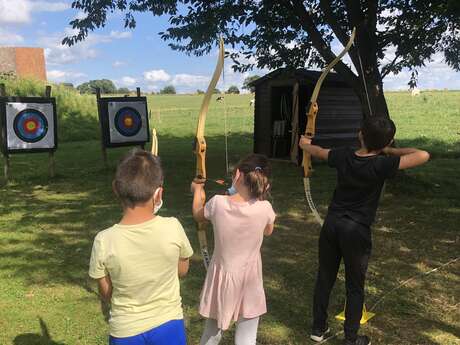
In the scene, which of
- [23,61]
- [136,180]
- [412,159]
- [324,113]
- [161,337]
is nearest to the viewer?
[136,180]

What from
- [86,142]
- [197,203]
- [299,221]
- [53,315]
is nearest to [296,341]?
[197,203]

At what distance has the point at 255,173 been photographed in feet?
7.39

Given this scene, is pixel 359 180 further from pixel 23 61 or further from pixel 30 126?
pixel 23 61

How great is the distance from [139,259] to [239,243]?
0.65m

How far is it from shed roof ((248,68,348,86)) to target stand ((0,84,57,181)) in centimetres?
450

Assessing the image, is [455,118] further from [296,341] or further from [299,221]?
[296,341]

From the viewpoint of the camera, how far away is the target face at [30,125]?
8867mm

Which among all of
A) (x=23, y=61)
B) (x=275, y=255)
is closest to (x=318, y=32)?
(x=275, y=255)

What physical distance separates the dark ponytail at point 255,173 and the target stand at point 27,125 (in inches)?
292

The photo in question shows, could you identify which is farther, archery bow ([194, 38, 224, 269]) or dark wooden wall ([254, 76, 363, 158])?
dark wooden wall ([254, 76, 363, 158])

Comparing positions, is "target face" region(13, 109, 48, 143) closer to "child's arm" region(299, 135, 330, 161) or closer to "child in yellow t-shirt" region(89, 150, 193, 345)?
"child's arm" region(299, 135, 330, 161)

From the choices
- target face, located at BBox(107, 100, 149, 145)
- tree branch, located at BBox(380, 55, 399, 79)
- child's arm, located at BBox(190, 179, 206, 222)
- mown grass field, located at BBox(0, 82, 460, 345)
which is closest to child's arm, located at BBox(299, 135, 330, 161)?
child's arm, located at BBox(190, 179, 206, 222)

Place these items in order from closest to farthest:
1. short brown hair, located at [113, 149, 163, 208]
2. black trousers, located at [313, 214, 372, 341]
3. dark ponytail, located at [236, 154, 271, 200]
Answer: short brown hair, located at [113, 149, 163, 208], dark ponytail, located at [236, 154, 271, 200], black trousers, located at [313, 214, 372, 341]

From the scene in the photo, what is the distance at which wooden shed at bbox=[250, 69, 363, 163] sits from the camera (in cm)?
1009
